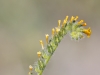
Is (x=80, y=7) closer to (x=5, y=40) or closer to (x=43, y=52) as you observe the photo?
(x=5, y=40)

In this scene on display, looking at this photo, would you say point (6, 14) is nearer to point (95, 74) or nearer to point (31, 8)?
point (31, 8)

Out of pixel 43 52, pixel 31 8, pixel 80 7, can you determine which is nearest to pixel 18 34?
pixel 31 8

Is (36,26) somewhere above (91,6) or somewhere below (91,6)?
below

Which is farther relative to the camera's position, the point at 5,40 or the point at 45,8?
the point at 45,8

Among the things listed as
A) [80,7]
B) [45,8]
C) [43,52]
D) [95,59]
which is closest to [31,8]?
[45,8]

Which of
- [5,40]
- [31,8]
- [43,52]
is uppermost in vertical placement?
[31,8]

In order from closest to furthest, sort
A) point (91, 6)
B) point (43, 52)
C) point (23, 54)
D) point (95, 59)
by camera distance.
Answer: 1. point (43, 52)
2. point (23, 54)
3. point (95, 59)
4. point (91, 6)

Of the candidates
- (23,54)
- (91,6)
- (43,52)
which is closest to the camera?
(43,52)
